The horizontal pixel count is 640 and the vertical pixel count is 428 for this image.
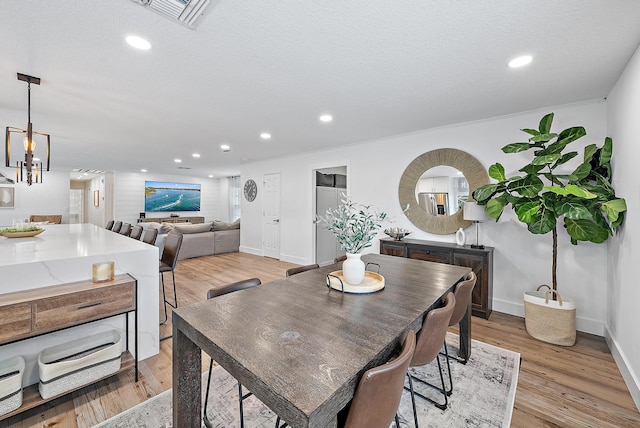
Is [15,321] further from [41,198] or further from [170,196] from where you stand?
[41,198]

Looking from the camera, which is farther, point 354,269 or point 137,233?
point 137,233

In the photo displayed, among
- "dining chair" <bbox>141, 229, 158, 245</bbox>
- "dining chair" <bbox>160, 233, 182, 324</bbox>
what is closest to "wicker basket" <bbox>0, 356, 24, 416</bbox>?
"dining chair" <bbox>160, 233, 182, 324</bbox>

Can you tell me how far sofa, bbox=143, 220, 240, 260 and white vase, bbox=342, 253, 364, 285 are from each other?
5.23 meters

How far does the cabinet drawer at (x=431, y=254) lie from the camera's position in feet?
11.2

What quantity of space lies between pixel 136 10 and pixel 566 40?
2.73 meters

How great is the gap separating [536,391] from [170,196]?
36.8 ft

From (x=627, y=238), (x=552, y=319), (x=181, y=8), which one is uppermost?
(x=181, y=8)

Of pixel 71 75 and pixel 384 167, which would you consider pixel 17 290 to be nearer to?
pixel 71 75

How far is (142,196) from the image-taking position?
9.77 meters

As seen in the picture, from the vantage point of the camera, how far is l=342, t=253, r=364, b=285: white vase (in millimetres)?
1756

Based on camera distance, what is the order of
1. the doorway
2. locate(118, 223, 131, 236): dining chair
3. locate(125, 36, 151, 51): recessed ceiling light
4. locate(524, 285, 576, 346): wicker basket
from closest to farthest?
locate(125, 36, 151, 51): recessed ceiling light, locate(524, 285, 576, 346): wicker basket, locate(118, 223, 131, 236): dining chair, the doorway

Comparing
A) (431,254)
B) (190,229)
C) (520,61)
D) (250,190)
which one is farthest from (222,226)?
(520,61)

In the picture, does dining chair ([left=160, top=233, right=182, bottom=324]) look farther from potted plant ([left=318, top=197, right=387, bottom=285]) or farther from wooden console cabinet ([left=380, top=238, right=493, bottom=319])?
wooden console cabinet ([left=380, top=238, right=493, bottom=319])

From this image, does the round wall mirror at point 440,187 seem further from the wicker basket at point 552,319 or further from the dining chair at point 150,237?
the dining chair at point 150,237
